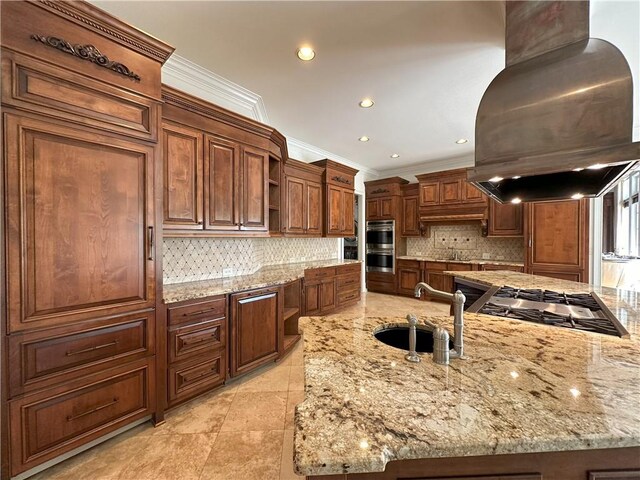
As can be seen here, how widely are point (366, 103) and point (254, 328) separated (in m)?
2.88

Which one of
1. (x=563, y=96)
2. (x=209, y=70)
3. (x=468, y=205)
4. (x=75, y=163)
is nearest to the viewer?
(x=563, y=96)

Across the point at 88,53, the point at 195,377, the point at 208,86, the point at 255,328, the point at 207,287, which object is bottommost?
the point at 195,377

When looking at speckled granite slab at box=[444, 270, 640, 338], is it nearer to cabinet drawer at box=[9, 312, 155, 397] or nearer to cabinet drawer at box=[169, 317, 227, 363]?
cabinet drawer at box=[169, 317, 227, 363]

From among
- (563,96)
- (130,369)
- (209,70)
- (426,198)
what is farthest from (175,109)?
(426,198)

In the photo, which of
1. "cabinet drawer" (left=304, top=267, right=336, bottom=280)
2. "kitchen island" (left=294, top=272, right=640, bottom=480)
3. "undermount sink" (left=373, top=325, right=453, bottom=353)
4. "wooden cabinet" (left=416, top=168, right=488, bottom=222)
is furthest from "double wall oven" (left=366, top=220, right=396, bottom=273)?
"kitchen island" (left=294, top=272, right=640, bottom=480)

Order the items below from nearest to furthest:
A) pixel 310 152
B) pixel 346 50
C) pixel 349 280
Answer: pixel 346 50 < pixel 349 280 < pixel 310 152

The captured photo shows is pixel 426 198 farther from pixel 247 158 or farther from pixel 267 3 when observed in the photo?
pixel 267 3

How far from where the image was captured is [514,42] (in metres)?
1.77

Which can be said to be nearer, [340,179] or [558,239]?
[558,239]

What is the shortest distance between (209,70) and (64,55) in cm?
136

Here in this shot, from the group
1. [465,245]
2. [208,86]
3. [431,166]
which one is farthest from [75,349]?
[431,166]

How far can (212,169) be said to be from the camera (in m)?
2.48

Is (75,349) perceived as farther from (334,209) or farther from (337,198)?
(337,198)

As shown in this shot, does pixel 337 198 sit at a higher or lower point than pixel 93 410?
higher
